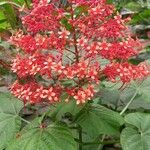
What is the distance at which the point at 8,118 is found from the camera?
2.39 metres

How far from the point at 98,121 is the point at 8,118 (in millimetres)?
493

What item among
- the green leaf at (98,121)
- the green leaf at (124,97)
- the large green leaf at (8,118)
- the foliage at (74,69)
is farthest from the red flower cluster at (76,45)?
the green leaf at (124,97)

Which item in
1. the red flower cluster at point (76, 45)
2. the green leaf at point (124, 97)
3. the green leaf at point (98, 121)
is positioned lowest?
the green leaf at point (124, 97)

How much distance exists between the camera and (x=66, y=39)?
2.06 m

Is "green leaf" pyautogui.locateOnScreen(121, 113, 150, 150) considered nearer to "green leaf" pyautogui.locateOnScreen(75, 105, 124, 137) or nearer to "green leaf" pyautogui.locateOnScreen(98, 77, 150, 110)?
"green leaf" pyautogui.locateOnScreen(75, 105, 124, 137)

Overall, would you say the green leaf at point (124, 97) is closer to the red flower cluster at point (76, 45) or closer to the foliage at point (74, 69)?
the foliage at point (74, 69)

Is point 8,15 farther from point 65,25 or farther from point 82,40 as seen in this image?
point 82,40

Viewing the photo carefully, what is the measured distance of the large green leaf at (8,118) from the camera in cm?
229

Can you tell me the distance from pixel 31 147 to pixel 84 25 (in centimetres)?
60

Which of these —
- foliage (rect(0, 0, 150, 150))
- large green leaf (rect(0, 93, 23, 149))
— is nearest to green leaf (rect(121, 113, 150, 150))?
foliage (rect(0, 0, 150, 150))

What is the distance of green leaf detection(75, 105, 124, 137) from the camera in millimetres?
2184

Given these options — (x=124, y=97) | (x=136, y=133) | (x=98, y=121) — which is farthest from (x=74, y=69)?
(x=124, y=97)

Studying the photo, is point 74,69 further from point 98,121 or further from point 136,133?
point 136,133

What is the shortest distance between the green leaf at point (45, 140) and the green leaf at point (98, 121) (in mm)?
96
